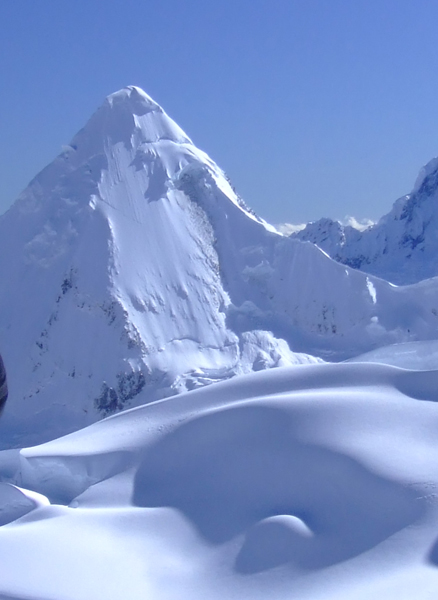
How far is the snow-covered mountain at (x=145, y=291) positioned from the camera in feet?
93.7

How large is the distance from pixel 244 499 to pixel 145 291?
24.2 metres

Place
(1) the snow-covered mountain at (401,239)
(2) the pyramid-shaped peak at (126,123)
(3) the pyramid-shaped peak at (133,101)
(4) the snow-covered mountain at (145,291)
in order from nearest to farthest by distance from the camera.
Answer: (4) the snow-covered mountain at (145,291) → (2) the pyramid-shaped peak at (126,123) → (3) the pyramid-shaped peak at (133,101) → (1) the snow-covered mountain at (401,239)

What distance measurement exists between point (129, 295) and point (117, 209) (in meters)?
3.59

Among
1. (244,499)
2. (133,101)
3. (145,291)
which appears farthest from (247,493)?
(133,101)

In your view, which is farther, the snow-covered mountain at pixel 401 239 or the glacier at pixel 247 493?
the snow-covered mountain at pixel 401 239

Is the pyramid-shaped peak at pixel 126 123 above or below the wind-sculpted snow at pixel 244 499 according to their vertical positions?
above

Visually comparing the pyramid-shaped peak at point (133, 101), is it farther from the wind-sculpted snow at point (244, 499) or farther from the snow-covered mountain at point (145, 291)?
the wind-sculpted snow at point (244, 499)

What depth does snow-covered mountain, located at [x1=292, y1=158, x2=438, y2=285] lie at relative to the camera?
350 feet

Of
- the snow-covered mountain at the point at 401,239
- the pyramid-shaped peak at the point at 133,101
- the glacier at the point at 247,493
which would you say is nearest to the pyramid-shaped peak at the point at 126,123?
the pyramid-shaped peak at the point at 133,101

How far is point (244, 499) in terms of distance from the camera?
529cm

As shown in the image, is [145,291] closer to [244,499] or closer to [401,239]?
[244,499]

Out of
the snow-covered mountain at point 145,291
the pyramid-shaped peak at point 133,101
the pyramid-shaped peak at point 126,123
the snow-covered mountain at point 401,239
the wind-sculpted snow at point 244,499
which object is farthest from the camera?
the snow-covered mountain at point 401,239

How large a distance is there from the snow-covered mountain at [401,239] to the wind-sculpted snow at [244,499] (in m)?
92.9

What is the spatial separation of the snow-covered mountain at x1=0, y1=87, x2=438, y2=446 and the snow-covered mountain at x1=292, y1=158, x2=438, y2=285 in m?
68.1
